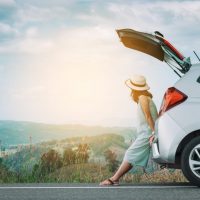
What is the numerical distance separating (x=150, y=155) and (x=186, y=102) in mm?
1626

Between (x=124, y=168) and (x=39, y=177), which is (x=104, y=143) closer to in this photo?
(x=39, y=177)

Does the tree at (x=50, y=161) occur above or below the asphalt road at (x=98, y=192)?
above

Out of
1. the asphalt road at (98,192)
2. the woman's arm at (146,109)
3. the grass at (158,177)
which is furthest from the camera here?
the grass at (158,177)

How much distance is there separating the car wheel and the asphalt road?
17 cm

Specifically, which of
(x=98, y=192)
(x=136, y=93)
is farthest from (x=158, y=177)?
(x=98, y=192)

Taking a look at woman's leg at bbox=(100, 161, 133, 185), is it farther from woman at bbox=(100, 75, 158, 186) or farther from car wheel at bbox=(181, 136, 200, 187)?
car wheel at bbox=(181, 136, 200, 187)

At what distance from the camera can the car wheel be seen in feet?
30.8

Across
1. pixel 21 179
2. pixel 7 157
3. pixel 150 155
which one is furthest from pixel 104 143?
pixel 150 155

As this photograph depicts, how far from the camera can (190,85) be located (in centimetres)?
955

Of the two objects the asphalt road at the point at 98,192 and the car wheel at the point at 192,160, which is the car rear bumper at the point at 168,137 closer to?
the car wheel at the point at 192,160

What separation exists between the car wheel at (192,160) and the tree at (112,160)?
437cm

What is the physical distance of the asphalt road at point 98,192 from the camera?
850cm

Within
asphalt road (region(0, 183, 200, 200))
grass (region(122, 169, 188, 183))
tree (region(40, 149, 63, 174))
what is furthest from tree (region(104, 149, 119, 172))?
asphalt road (region(0, 183, 200, 200))

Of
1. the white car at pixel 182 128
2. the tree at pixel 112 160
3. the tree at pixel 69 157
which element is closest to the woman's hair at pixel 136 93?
the white car at pixel 182 128
